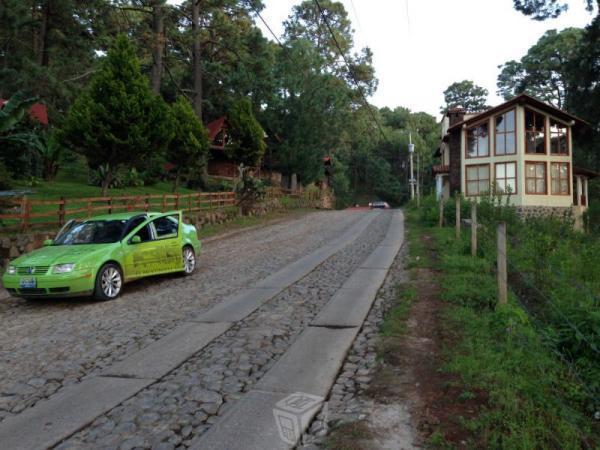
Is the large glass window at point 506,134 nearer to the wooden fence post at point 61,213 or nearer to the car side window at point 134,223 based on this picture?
the wooden fence post at point 61,213

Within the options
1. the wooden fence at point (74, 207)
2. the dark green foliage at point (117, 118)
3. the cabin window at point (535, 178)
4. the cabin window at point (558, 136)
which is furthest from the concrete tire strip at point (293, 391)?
the cabin window at point (558, 136)

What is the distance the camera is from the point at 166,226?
11203 millimetres

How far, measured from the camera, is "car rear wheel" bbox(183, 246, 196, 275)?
37.3ft

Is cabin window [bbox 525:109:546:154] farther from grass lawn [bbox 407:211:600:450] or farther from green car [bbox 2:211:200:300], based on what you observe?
grass lawn [bbox 407:211:600:450]

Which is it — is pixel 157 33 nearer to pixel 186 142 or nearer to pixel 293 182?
pixel 186 142

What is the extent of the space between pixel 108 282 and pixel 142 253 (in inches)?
43.6

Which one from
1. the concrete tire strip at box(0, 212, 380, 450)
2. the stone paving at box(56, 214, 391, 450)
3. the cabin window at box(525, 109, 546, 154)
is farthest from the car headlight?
the cabin window at box(525, 109, 546, 154)

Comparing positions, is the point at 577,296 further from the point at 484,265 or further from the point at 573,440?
the point at 573,440

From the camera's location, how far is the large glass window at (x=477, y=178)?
35156 mm

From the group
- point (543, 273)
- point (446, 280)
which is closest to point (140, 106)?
point (446, 280)

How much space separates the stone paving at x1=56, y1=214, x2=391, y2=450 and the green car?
10.3ft

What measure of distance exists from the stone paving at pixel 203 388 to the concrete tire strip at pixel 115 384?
4.7 inches

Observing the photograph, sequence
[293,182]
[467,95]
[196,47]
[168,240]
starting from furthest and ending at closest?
[467,95], [293,182], [196,47], [168,240]

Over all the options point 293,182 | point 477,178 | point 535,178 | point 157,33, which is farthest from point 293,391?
point 293,182
